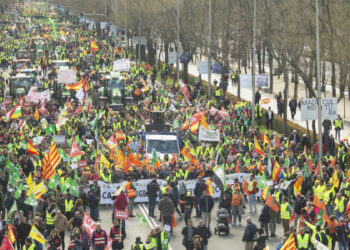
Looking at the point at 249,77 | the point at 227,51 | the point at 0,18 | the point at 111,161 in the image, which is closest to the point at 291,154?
the point at 111,161

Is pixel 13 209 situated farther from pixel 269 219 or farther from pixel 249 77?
pixel 249 77

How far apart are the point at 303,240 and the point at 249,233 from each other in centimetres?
165

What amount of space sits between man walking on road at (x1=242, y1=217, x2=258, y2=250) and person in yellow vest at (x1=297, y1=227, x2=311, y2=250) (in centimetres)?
137

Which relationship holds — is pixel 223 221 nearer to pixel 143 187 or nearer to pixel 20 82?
pixel 143 187

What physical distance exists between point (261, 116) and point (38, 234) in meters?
26.7

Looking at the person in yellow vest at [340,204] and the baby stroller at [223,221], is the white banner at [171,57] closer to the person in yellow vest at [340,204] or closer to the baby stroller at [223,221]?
the baby stroller at [223,221]

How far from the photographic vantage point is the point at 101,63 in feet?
254

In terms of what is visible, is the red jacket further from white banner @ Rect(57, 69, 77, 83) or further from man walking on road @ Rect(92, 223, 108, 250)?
white banner @ Rect(57, 69, 77, 83)

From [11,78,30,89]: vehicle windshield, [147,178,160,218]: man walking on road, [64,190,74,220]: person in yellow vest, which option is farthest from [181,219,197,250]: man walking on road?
[11,78,30,89]: vehicle windshield

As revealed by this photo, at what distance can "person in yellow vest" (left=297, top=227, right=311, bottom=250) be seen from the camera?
2064 centimetres

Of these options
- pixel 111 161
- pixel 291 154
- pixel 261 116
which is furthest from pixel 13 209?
pixel 261 116

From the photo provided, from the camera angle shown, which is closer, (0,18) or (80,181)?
(80,181)

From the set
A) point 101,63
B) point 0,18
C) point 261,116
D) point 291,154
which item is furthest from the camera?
point 0,18

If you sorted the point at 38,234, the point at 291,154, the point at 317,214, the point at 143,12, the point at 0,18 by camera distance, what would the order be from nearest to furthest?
1. the point at 38,234
2. the point at 317,214
3. the point at 291,154
4. the point at 143,12
5. the point at 0,18
